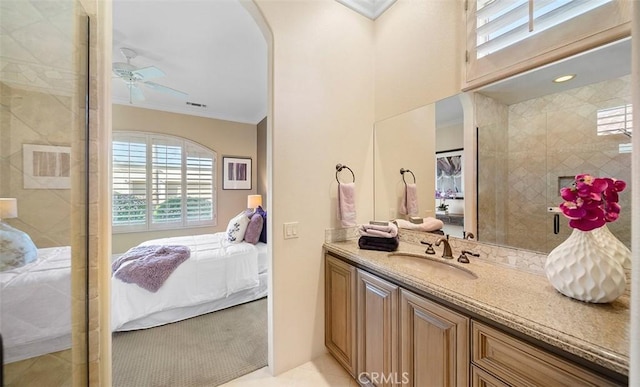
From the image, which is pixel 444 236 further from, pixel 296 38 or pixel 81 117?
pixel 81 117

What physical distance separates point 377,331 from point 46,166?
1.80 meters

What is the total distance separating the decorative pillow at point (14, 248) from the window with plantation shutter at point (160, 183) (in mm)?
3970

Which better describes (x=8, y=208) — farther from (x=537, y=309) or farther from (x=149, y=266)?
(x=537, y=309)

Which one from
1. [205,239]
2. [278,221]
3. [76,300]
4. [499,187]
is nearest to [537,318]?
[499,187]

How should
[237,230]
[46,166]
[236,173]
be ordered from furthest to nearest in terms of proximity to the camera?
[236,173] → [237,230] → [46,166]

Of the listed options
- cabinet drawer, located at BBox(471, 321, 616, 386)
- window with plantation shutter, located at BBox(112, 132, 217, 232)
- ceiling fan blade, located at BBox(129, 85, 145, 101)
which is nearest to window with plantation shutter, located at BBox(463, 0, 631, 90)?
cabinet drawer, located at BBox(471, 321, 616, 386)

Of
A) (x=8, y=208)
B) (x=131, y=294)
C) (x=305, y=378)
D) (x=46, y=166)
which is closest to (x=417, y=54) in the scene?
(x=46, y=166)

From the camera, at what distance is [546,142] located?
1243 millimetres

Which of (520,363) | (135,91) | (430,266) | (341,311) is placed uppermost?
(135,91)

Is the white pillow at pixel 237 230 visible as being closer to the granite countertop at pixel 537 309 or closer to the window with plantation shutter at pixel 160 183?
the window with plantation shutter at pixel 160 183

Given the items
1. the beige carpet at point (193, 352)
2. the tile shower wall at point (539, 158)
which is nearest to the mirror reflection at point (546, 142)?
the tile shower wall at point (539, 158)

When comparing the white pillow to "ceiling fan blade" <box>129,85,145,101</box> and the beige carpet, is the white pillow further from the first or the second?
"ceiling fan blade" <box>129,85,145,101</box>

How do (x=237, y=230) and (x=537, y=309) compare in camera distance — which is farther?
(x=237, y=230)

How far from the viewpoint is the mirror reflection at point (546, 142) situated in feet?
3.41
